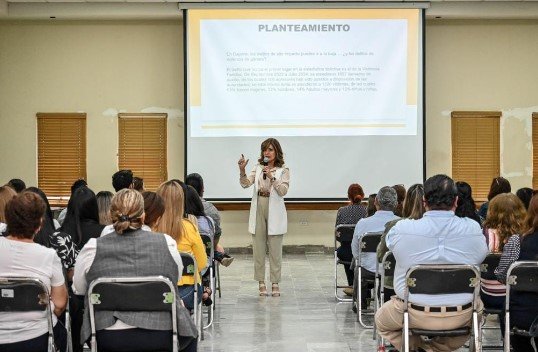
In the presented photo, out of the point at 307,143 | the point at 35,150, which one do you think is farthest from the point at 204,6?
the point at 35,150

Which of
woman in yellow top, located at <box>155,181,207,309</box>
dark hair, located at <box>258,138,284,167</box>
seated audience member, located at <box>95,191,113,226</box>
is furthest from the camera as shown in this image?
dark hair, located at <box>258,138,284,167</box>

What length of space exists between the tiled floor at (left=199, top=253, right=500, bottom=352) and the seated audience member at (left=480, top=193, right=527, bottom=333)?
3.30ft

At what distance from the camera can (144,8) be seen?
11078 mm

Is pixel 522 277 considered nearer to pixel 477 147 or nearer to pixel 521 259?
pixel 521 259

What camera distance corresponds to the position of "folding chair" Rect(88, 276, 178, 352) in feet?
12.9

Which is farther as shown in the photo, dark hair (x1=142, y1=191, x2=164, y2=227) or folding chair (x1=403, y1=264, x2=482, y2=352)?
dark hair (x1=142, y1=191, x2=164, y2=227)

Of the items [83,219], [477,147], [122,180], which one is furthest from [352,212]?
[477,147]

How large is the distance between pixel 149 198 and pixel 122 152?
23.0 ft

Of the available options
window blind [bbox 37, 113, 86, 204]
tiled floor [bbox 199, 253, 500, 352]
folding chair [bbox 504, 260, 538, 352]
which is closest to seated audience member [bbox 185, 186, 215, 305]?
tiled floor [bbox 199, 253, 500, 352]

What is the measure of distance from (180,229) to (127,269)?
122 cm

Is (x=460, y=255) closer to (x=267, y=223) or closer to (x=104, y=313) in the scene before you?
(x=104, y=313)

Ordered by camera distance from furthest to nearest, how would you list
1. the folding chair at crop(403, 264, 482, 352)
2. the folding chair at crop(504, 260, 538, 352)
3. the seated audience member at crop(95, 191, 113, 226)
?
the seated audience member at crop(95, 191, 113, 226) → the folding chair at crop(504, 260, 538, 352) → the folding chair at crop(403, 264, 482, 352)

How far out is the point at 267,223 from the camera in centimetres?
828

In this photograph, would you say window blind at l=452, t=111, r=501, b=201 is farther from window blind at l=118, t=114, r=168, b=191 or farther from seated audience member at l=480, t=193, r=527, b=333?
seated audience member at l=480, t=193, r=527, b=333
